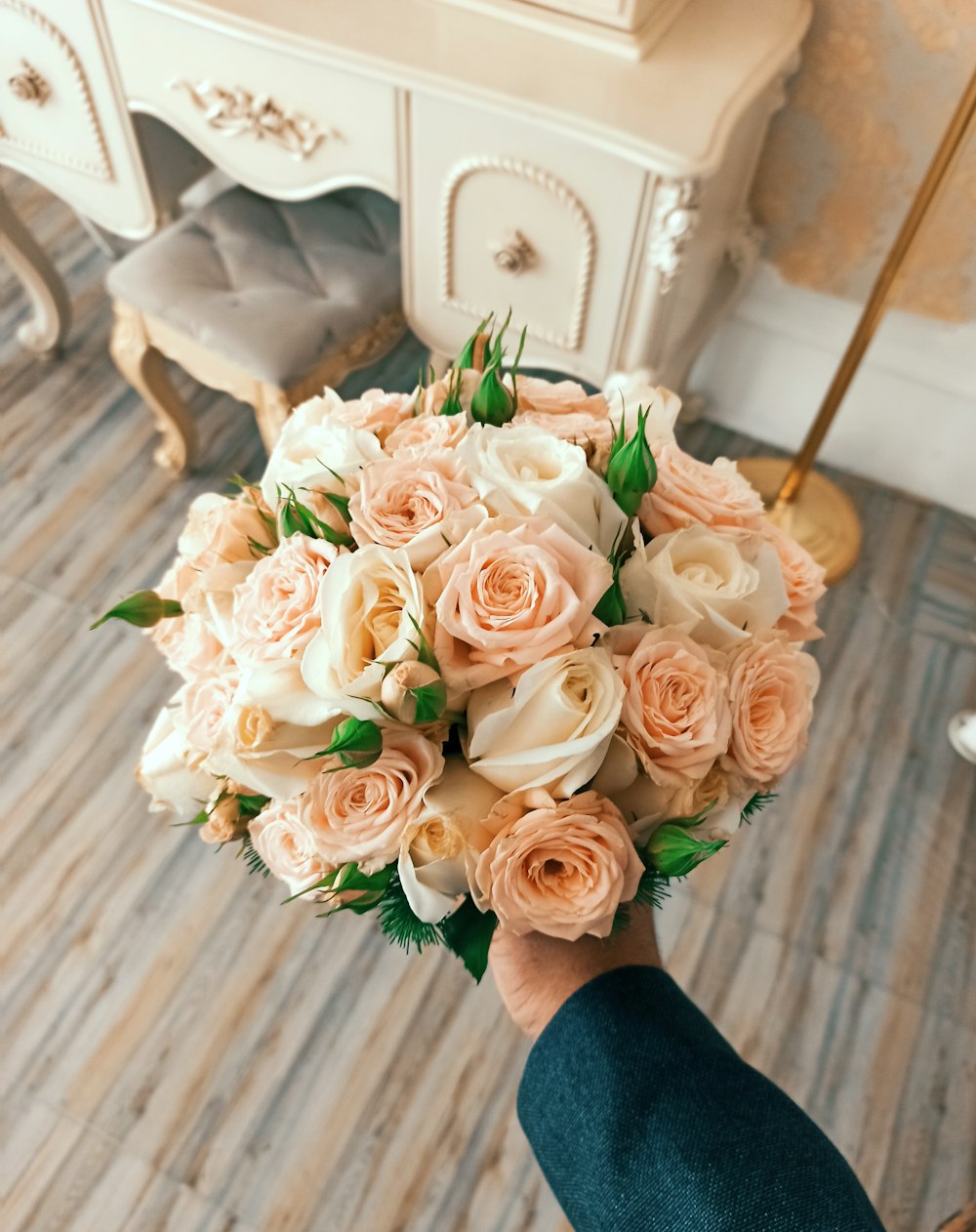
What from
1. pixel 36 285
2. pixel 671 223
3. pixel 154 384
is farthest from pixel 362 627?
pixel 36 285

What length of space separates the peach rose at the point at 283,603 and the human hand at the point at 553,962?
34 cm

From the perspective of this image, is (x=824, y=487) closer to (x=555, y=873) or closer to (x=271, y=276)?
(x=271, y=276)

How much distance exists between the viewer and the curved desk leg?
170 cm

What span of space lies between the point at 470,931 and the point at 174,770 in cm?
25

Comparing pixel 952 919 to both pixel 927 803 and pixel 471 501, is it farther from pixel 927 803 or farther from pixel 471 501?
pixel 471 501

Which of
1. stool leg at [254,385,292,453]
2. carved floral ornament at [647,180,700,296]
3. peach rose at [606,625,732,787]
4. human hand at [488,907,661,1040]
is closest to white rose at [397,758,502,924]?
peach rose at [606,625,732,787]

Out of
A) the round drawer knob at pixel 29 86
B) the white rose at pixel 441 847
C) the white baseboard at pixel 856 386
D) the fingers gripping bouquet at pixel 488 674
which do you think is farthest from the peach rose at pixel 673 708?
the round drawer knob at pixel 29 86

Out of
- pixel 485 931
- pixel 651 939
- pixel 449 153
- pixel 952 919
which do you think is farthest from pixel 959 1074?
pixel 449 153

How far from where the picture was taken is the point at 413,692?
1.74ft

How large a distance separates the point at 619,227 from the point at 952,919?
109 cm

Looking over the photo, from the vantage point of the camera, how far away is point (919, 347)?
1.57m

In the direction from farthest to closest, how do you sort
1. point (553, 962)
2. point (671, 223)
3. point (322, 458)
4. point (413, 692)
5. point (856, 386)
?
point (856, 386) → point (671, 223) → point (553, 962) → point (322, 458) → point (413, 692)

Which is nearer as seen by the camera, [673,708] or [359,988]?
[673,708]

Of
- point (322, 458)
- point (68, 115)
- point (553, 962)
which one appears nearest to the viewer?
point (322, 458)
